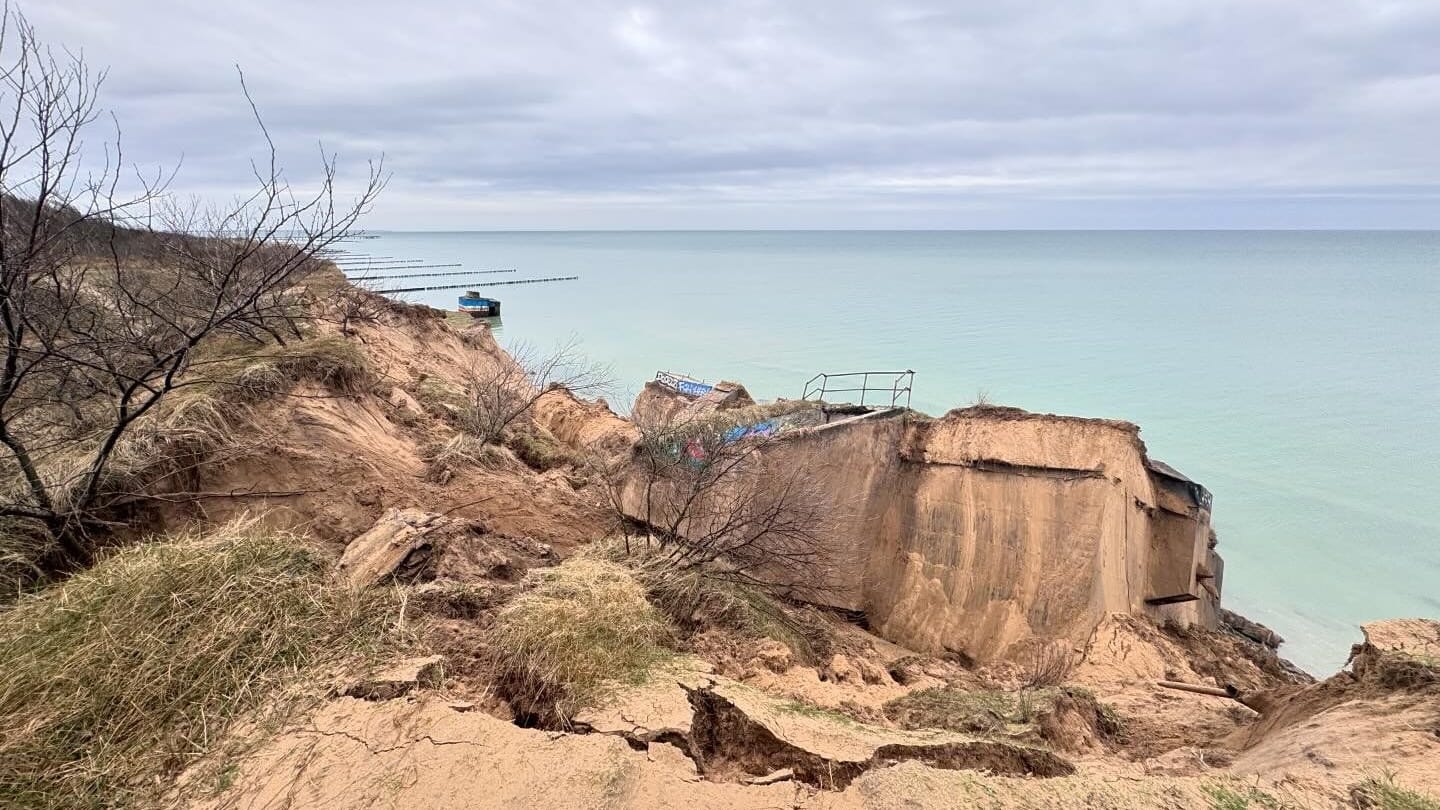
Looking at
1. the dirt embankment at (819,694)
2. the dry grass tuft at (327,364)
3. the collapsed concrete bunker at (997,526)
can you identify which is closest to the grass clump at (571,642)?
the dirt embankment at (819,694)

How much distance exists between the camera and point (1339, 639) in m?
14.2

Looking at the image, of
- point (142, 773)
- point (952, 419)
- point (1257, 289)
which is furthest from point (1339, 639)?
point (1257, 289)

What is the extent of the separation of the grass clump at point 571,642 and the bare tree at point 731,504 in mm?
1951

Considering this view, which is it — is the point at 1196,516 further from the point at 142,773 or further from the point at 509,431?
the point at 142,773

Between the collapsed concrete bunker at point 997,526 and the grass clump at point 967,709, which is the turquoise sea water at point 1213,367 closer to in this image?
the collapsed concrete bunker at point 997,526

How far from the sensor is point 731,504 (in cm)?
934

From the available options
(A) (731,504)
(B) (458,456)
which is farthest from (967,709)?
(B) (458,456)

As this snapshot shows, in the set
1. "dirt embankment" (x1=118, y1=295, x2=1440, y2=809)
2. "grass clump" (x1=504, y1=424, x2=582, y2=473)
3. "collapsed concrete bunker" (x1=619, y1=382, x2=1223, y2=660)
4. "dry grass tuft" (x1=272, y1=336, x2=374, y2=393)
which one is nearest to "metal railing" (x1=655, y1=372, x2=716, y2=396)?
"grass clump" (x1=504, y1=424, x2=582, y2=473)

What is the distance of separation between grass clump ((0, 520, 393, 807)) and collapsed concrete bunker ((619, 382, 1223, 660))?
5933 millimetres

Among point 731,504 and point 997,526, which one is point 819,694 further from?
point 997,526

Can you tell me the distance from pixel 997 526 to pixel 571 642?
6.87m

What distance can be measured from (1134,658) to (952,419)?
3.79m

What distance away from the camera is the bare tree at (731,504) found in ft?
27.7

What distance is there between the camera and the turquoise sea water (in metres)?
17.1
